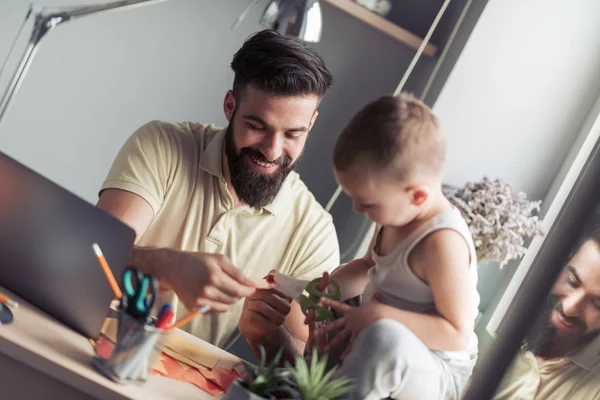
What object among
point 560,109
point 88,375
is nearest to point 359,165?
point 88,375

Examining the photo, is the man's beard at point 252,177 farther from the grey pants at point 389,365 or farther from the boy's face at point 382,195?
the grey pants at point 389,365

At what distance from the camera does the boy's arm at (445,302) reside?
1.03m

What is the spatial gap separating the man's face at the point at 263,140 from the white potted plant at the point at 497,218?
23.8 inches

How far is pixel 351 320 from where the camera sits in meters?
1.02

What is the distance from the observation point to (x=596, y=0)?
2258 millimetres

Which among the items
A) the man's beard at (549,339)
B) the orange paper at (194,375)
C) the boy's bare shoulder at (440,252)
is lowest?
the orange paper at (194,375)

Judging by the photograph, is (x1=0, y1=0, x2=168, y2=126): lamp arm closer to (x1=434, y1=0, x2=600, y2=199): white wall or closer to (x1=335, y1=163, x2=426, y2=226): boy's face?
(x1=335, y1=163, x2=426, y2=226): boy's face

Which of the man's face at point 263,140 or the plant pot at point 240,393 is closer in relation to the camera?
the plant pot at point 240,393

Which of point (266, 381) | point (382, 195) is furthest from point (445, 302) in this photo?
point (266, 381)

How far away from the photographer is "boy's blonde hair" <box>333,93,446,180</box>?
1.04 m

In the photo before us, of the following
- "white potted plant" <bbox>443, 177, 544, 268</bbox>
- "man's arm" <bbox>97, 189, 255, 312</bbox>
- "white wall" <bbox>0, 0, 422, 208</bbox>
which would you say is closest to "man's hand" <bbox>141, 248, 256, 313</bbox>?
"man's arm" <bbox>97, 189, 255, 312</bbox>

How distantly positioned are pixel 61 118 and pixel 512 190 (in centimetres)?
164

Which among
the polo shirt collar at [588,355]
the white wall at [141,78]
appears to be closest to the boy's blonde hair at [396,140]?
the polo shirt collar at [588,355]

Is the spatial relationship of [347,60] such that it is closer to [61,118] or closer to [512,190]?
[512,190]
